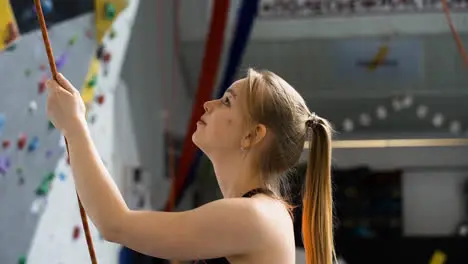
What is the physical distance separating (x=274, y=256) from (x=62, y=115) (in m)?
0.40

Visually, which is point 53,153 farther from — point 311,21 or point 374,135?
point 374,135

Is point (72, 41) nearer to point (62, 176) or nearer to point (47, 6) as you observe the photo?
point (47, 6)

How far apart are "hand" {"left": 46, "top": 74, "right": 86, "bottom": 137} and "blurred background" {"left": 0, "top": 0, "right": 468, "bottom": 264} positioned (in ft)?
1.90

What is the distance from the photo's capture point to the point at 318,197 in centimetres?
126

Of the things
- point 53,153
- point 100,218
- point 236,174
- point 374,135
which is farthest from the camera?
point 374,135

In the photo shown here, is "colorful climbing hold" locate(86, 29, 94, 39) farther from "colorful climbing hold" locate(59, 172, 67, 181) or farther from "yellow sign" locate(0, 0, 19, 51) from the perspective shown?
"yellow sign" locate(0, 0, 19, 51)

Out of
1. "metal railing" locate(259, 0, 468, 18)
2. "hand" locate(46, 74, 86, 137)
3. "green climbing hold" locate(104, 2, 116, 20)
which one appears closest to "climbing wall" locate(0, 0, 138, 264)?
"green climbing hold" locate(104, 2, 116, 20)

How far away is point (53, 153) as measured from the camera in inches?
92.8

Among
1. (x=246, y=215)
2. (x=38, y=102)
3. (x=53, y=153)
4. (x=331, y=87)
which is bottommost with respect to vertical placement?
(x=331, y=87)

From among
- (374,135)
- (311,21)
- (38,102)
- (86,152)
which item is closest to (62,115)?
(86,152)

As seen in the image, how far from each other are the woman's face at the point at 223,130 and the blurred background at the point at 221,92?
14.2 inches

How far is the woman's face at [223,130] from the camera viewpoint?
1.22m

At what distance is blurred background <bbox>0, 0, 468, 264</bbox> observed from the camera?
2.18 m

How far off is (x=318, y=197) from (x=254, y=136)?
16cm
